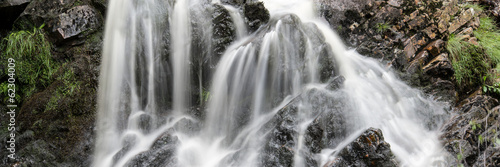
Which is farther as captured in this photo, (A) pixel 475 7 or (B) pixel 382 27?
(A) pixel 475 7

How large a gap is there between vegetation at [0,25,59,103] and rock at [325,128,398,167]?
471cm

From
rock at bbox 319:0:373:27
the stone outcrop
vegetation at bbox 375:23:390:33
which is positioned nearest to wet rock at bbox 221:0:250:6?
rock at bbox 319:0:373:27

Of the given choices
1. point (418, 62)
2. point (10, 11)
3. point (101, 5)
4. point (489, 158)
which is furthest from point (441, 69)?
point (10, 11)

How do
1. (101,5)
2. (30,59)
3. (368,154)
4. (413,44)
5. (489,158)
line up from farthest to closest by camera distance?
1. (413,44)
2. (101,5)
3. (30,59)
4. (489,158)
5. (368,154)

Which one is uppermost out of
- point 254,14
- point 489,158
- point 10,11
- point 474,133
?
point 10,11

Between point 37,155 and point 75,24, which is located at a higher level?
point 75,24

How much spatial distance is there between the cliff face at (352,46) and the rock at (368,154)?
3 cm

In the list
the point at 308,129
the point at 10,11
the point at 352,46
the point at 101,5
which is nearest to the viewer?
the point at 308,129

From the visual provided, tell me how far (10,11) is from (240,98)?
4241mm

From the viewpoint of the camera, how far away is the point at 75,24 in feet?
17.8

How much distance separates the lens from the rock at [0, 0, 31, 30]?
17.9 ft

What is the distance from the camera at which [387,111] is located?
A: 16.1 ft

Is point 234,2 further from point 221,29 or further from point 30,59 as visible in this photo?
point 30,59

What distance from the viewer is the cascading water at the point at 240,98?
14.5 feet
